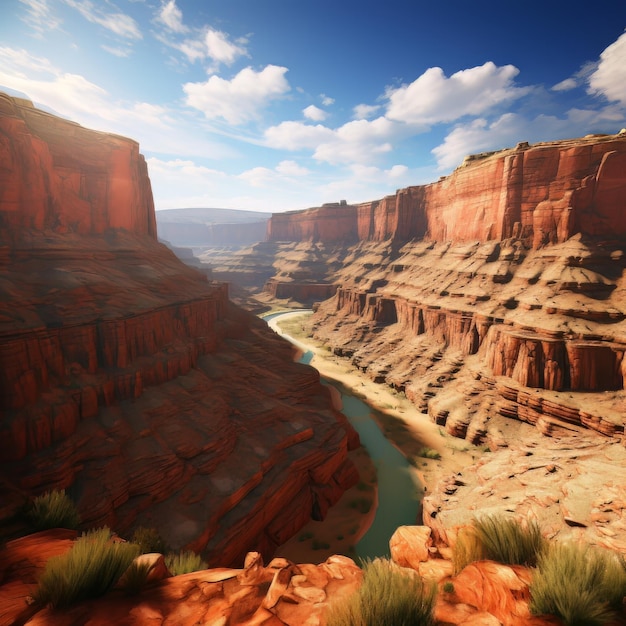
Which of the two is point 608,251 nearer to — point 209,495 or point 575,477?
point 575,477

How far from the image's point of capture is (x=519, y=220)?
1457 inches

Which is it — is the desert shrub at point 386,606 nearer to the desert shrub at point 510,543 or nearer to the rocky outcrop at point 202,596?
the rocky outcrop at point 202,596

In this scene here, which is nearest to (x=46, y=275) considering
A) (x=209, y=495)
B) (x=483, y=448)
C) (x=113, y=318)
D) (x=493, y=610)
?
(x=113, y=318)

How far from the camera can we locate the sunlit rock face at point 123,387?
44.6 ft

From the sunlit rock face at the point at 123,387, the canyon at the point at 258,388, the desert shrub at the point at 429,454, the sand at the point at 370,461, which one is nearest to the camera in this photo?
the canyon at the point at 258,388

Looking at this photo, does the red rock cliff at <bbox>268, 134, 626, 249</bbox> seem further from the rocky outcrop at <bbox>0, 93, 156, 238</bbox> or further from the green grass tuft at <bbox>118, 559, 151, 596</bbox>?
the green grass tuft at <bbox>118, 559, 151, 596</bbox>

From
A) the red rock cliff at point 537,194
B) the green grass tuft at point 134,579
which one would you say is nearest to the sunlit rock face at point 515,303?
the red rock cliff at point 537,194

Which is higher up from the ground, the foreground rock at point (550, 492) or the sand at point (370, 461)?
the foreground rock at point (550, 492)

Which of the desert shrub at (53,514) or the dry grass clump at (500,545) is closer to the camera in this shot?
the dry grass clump at (500,545)

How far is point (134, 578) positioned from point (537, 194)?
43946mm

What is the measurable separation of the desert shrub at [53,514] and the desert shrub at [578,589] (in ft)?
34.8

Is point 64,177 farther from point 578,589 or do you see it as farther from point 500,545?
point 578,589

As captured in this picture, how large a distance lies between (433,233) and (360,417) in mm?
40160

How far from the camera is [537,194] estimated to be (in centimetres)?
3509
